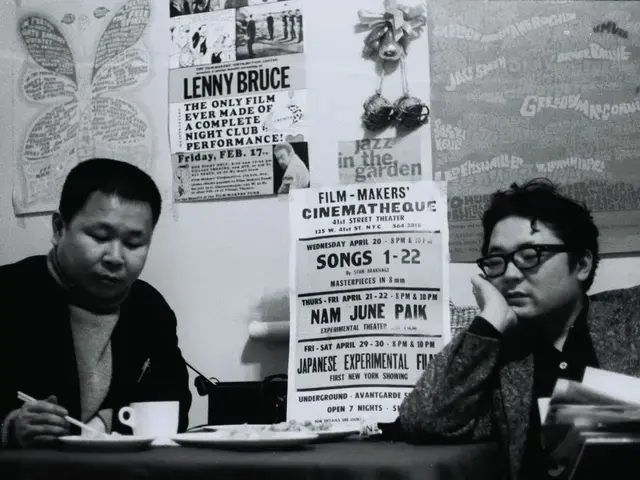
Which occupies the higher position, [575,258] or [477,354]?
[575,258]

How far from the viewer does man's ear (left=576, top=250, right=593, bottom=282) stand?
1.47 m

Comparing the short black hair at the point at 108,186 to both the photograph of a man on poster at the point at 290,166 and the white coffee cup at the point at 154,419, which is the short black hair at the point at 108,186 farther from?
the white coffee cup at the point at 154,419

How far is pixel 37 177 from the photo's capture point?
83.3 inches

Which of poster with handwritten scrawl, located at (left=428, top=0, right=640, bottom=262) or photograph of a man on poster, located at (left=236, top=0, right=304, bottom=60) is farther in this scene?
photograph of a man on poster, located at (left=236, top=0, right=304, bottom=60)

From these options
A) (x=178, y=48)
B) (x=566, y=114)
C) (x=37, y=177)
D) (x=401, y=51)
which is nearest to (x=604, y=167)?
(x=566, y=114)

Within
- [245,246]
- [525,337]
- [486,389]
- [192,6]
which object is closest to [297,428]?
[486,389]

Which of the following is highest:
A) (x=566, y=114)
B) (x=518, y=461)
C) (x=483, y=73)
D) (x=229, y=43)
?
(x=229, y=43)

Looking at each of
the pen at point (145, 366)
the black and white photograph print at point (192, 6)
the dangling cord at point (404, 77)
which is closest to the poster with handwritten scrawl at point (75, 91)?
the black and white photograph print at point (192, 6)

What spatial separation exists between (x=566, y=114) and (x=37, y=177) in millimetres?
1372

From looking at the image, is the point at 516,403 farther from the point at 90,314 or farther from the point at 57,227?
the point at 57,227

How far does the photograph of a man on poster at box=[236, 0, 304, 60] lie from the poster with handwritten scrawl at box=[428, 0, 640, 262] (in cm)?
33

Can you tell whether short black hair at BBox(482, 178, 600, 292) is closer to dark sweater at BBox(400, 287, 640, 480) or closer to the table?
dark sweater at BBox(400, 287, 640, 480)

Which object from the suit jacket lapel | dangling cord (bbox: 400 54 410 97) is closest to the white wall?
dangling cord (bbox: 400 54 410 97)

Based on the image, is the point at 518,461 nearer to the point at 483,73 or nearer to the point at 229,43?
the point at 483,73
